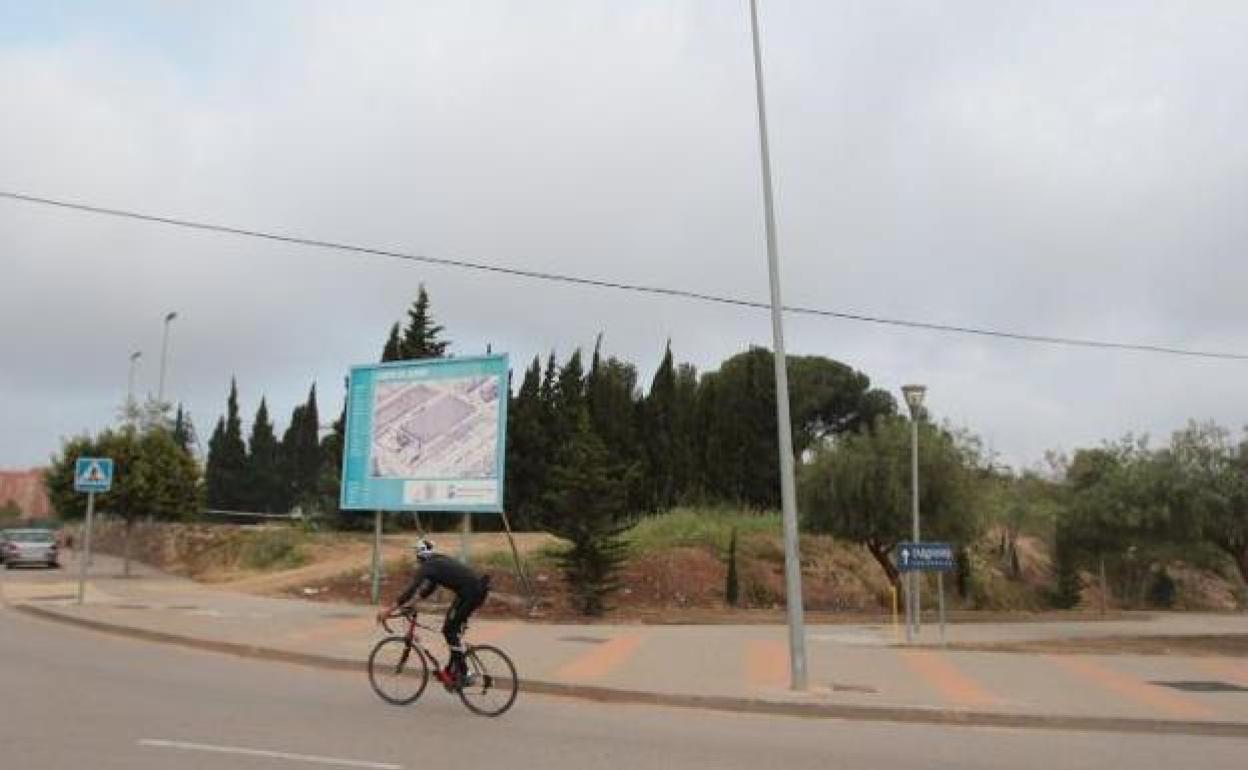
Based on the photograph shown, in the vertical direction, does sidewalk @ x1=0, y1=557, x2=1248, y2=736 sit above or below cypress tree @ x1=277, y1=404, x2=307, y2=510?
below

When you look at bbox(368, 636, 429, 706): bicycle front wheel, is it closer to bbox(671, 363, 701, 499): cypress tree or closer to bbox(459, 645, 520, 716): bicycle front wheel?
bbox(459, 645, 520, 716): bicycle front wheel

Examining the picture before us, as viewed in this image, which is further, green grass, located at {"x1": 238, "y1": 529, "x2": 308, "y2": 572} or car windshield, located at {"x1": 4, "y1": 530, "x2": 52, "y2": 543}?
car windshield, located at {"x1": 4, "y1": 530, "x2": 52, "y2": 543}

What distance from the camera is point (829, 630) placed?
23.6 meters

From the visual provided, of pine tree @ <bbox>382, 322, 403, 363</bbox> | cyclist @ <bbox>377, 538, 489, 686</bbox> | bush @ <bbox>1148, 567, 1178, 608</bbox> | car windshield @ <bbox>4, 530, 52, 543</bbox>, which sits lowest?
bush @ <bbox>1148, 567, 1178, 608</bbox>

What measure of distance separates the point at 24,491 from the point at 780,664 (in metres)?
119

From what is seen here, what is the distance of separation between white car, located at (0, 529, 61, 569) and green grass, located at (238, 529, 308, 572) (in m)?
9.53

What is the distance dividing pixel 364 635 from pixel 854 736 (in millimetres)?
9546

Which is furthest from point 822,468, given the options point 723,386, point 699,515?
point 723,386

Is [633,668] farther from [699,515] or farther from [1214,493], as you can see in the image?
[699,515]

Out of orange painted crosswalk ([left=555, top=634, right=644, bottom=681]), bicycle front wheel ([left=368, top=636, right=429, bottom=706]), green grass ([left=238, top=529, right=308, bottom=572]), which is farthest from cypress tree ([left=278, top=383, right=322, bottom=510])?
bicycle front wheel ([left=368, top=636, right=429, bottom=706])

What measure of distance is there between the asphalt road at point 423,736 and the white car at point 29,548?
31.0 meters

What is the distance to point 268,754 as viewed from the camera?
8672 mm

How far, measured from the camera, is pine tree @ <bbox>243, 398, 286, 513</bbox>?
7256 cm

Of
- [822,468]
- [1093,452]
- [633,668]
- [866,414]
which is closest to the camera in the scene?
[633,668]
